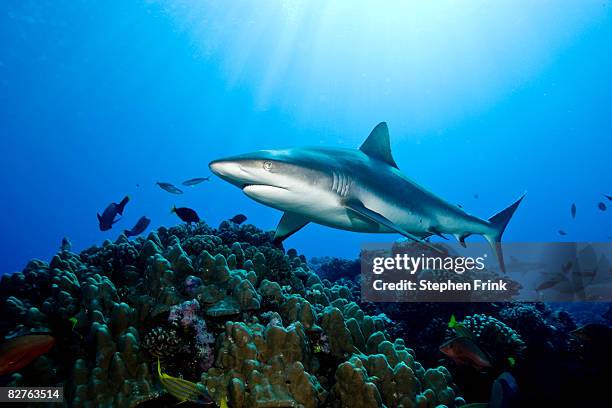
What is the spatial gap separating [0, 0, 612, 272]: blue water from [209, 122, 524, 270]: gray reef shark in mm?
66553

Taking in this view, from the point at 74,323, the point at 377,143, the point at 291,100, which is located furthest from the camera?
the point at 291,100

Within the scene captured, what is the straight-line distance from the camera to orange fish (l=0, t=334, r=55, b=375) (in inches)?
109

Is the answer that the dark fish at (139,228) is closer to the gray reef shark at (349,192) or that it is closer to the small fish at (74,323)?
the gray reef shark at (349,192)

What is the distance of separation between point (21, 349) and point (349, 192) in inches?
161

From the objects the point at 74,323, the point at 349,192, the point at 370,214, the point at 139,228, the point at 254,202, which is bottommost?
the point at 74,323

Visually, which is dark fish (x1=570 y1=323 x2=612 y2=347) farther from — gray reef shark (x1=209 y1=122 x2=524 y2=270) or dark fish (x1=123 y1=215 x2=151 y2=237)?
dark fish (x1=123 y1=215 x2=151 y2=237)

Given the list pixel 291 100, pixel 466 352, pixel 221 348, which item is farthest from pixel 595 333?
pixel 291 100

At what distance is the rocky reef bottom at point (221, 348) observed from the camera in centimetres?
310

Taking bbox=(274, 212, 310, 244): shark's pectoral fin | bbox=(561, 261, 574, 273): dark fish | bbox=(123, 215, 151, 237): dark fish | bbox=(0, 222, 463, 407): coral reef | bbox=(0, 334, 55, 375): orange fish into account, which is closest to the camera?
bbox=(0, 334, 55, 375): orange fish

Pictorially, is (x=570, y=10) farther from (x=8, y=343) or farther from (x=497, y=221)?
(x=8, y=343)

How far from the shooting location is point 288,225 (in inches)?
238

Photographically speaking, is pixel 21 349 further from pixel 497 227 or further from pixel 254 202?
pixel 254 202

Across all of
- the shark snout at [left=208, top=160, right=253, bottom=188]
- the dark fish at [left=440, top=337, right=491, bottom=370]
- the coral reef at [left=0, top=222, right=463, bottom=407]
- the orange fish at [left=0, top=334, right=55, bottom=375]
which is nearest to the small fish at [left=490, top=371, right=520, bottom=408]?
the dark fish at [left=440, top=337, right=491, bottom=370]

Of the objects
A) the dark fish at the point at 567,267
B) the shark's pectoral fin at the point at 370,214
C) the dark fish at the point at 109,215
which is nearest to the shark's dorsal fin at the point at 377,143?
Answer: the shark's pectoral fin at the point at 370,214
